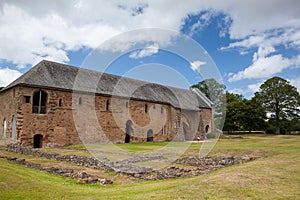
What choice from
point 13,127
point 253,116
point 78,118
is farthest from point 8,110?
point 253,116

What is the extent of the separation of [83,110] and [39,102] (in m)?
4.52

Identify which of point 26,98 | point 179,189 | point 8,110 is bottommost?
point 179,189

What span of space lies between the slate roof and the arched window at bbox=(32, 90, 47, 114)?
96 centimetres

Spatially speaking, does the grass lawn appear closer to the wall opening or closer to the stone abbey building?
the stone abbey building

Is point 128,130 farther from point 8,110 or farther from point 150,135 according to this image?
point 8,110

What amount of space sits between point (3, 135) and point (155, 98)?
18566 millimetres

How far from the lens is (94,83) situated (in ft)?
94.4

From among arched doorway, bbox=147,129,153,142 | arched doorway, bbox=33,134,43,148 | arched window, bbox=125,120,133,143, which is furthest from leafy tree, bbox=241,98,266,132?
arched doorway, bbox=33,134,43,148

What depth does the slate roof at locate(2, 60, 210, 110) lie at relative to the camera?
960 inches

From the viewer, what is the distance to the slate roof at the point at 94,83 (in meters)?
24.4

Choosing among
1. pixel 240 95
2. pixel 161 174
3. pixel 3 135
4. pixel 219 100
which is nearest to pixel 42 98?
pixel 3 135

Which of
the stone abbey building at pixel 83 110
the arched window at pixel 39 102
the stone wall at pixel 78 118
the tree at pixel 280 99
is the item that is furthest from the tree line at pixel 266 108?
the arched window at pixel 39 102

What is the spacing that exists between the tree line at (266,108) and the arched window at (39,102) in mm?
33698

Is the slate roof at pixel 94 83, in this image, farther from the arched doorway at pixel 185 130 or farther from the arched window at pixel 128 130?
the arched window at pixel 128 130
